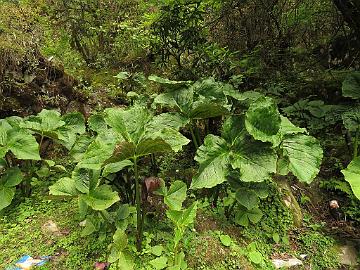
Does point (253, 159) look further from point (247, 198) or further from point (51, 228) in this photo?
point (51, 228)

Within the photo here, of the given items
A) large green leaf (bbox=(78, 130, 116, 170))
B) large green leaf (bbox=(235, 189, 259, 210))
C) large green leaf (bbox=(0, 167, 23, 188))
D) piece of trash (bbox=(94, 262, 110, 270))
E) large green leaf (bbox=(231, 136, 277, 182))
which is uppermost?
large green leaf (bbox=(78, 130, 116, 170))

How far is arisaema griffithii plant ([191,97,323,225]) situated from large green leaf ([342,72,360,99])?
927mm

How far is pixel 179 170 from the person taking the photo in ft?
10.1

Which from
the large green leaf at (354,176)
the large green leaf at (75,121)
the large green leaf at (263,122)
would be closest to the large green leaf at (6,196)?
the large green leaf at (75,121)

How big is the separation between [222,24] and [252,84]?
1.26m

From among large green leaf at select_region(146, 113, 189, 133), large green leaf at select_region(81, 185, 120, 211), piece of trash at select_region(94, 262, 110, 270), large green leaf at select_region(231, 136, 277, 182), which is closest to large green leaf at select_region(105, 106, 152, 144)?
large green leaf at select_region(146, 113, 189, 133)

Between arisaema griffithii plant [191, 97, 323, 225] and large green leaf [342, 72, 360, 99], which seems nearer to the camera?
arisaema griffithii plant [191, 97, 323, 225]

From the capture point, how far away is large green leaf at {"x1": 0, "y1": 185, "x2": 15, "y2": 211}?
7.73 feet

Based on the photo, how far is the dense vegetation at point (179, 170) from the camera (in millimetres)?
2117

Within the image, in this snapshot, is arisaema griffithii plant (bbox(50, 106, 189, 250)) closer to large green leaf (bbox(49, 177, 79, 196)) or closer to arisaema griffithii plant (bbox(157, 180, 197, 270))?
large green leaf (bbox(49, 177, 79, 196))

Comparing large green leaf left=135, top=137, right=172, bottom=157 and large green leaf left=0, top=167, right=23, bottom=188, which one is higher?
large green leaf left=135, top=137, right=172, bottom=157

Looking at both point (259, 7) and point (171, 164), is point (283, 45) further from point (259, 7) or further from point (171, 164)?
point (171, 164)

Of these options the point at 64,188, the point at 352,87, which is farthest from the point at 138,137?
the point at 352,87

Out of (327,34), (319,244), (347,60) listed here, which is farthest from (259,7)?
(319,244)
